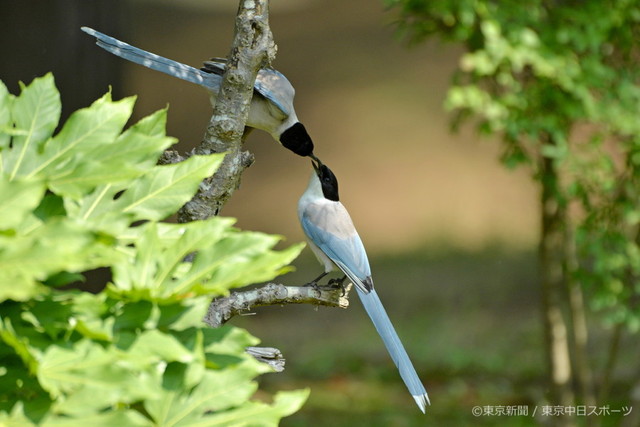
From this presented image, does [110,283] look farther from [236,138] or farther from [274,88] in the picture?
[274,88]

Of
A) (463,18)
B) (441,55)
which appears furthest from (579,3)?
(441,55)

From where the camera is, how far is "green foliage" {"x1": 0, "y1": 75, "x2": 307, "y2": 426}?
0.83m

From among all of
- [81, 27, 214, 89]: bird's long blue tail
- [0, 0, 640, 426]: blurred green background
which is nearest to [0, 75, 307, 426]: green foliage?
[81, 27, 214, 89]: bird's long blue tail

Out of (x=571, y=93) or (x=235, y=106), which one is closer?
(x=235, y=106)

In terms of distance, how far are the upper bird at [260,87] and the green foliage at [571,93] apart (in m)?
0.91

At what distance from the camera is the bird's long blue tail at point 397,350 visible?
1.98 m

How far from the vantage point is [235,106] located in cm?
180

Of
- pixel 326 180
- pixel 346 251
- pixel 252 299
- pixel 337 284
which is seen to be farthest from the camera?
pixel 326 180

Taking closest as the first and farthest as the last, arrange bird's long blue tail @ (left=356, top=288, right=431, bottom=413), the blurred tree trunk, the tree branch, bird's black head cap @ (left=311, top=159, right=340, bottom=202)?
1. the tree branch
2. bird's long blue tail @ (left=356, top=288, right=431, bottom=413)
3. bird's black head cap @ (left=311, top=159, right=340, bottom=202)
4. the blurred tree trunk

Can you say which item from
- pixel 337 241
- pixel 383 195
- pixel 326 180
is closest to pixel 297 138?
pixel 326 180

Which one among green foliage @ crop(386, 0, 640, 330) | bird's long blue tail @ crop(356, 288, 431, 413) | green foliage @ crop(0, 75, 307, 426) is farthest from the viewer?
green foliage @ crop(386, 0, 640, 330)

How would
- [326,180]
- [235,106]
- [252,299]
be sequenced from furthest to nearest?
1. [326,180]
2. [252,299]
3. [235,106]

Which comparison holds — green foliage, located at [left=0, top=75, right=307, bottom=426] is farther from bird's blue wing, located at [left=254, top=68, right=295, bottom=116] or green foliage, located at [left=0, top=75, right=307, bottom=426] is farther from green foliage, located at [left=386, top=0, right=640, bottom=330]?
green foliage, located at [left=386, top=0, right=640, bottom=330]

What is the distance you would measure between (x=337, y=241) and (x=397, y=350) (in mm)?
424
